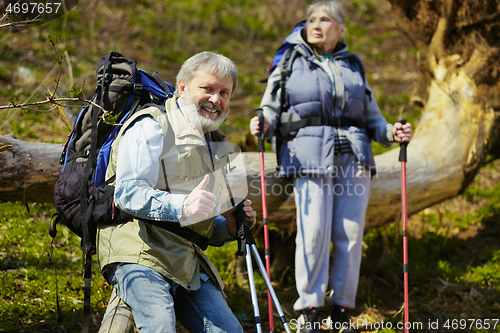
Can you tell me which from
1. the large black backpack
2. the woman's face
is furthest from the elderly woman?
the large black backpack

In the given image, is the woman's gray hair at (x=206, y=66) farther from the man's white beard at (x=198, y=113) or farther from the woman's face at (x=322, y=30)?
the woman's face at (x=322, y=30)

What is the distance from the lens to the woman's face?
163 inches

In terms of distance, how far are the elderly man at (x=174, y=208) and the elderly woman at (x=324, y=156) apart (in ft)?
3.65

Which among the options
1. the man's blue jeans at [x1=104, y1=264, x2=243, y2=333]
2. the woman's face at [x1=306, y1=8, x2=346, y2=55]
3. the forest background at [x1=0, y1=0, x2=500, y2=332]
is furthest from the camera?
the forest background at [x1=0, y1=0, x2=500, y2=332]

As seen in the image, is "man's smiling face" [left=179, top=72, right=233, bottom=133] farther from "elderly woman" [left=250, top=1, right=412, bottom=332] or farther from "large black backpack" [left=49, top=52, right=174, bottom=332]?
"elderly woman" [left=250, top=1, right=412, bottom=332]

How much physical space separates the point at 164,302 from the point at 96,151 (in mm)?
1081

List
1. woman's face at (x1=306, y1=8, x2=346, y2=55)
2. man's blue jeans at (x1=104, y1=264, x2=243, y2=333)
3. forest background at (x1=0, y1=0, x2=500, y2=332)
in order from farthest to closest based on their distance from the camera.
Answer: forest background at (x1=0, y1=0, x2=500, y2=332), woman's face at (x1=306, y1=8, x2=346, y2=55), man's blue jeans at (x1=104, y1=264, x2=243, y2=333)

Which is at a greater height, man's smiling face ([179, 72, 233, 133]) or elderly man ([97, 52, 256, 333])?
man's smiling face ([179, 72, 233, 133])

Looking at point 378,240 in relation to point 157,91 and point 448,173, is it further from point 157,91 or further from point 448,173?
point 157,91

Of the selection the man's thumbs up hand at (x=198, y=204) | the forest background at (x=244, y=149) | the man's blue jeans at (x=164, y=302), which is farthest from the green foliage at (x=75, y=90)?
the man's blue jeans at (x=164, y=302)

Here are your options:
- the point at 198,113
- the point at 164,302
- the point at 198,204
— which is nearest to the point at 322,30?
the point at 198,113

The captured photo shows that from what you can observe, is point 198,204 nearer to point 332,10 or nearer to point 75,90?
point 75,90

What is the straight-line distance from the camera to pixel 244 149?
5.46 meters

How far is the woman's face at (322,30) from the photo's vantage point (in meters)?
4.14
